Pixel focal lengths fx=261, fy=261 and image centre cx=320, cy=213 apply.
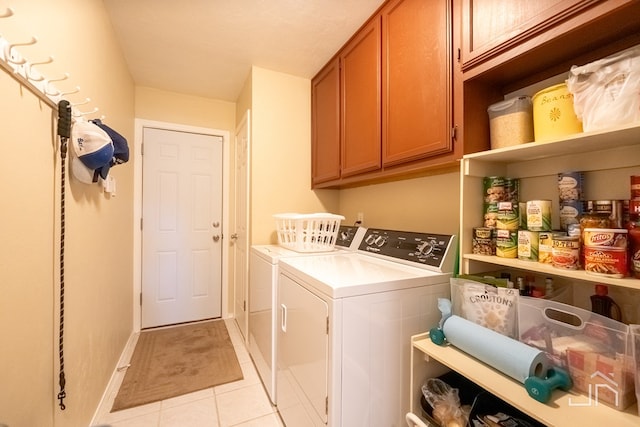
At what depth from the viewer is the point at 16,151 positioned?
0.82 metres

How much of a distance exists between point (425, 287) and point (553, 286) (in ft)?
1.57

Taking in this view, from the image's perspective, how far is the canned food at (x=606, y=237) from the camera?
0.71 m

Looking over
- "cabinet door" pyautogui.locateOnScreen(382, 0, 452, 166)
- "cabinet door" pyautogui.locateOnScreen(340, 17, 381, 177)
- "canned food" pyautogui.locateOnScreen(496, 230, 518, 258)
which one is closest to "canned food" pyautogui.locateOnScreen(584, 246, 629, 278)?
"canned food" pyautogui.locateOnScreen(496, 230, 518, 258)

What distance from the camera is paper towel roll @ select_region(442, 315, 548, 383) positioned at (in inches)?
30.0

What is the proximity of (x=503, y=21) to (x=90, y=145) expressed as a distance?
5.89 ft

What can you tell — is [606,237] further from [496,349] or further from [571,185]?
[496,349]

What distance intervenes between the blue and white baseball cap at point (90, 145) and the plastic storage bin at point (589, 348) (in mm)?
1855

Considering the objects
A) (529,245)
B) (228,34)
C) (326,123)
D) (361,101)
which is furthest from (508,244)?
(228,34)

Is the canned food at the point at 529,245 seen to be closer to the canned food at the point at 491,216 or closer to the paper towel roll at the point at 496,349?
the canned food at the point at 491,216

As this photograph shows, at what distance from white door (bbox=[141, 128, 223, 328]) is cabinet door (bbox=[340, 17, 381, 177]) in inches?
69.4

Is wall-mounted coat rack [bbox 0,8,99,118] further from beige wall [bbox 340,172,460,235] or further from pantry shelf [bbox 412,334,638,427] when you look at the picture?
beige wall [bbox 340,172,460,235]

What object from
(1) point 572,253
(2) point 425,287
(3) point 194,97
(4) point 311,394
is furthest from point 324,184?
(3) point 194,97

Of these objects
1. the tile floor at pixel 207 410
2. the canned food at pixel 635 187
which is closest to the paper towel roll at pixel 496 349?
the canned food at pixel 635 187

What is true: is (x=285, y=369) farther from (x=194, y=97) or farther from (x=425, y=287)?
(x=194, y=97)
